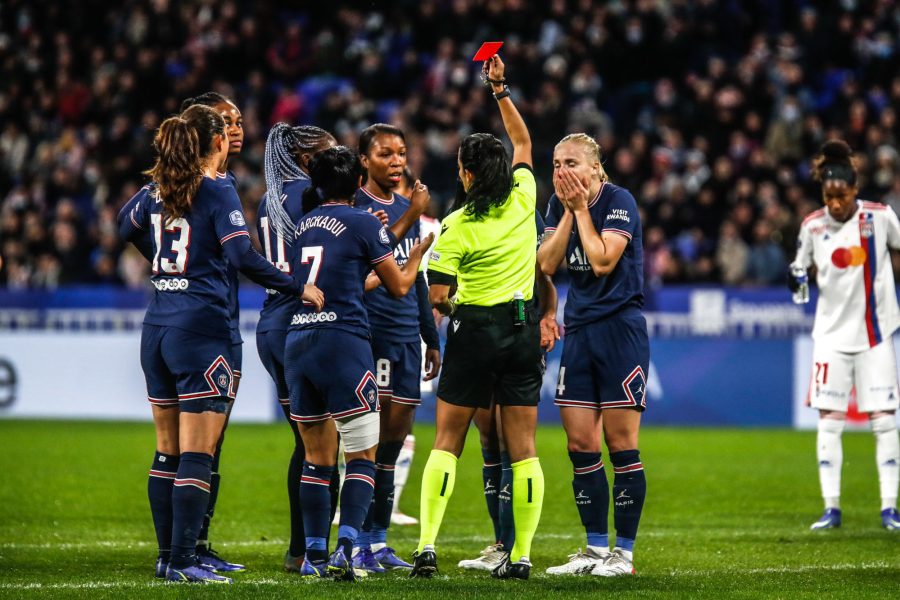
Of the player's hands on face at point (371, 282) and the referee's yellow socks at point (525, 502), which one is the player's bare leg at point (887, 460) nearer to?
the referee's yellow socks at point (525, 502)

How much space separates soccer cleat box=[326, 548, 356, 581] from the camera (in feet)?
22.4

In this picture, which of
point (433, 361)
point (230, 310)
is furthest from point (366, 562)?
point (230, 310)

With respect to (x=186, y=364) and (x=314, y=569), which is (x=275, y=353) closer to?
(x=186, y=364)

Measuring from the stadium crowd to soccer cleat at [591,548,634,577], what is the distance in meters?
12.0

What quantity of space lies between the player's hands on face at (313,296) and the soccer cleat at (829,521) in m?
4.77

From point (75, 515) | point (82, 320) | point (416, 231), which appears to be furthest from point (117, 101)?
point (416, 231)

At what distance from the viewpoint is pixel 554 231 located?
25.3 feet

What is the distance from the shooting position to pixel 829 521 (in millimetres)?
9789

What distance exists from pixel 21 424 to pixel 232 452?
4.99m

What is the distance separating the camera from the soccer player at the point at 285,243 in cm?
Answer: 766

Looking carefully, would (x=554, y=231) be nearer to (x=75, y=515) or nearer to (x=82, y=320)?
(x=75, y=515)

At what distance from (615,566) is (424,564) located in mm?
1123

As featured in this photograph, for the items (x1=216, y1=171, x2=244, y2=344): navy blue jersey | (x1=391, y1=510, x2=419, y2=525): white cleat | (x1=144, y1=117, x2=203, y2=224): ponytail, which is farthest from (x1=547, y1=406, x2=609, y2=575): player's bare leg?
(x1=391, y1=510, x2=419, y2=525): white cleat

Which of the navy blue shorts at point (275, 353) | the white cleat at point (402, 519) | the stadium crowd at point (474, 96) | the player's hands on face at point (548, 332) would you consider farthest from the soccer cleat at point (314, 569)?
the stadium crowd at point (474, 96)
